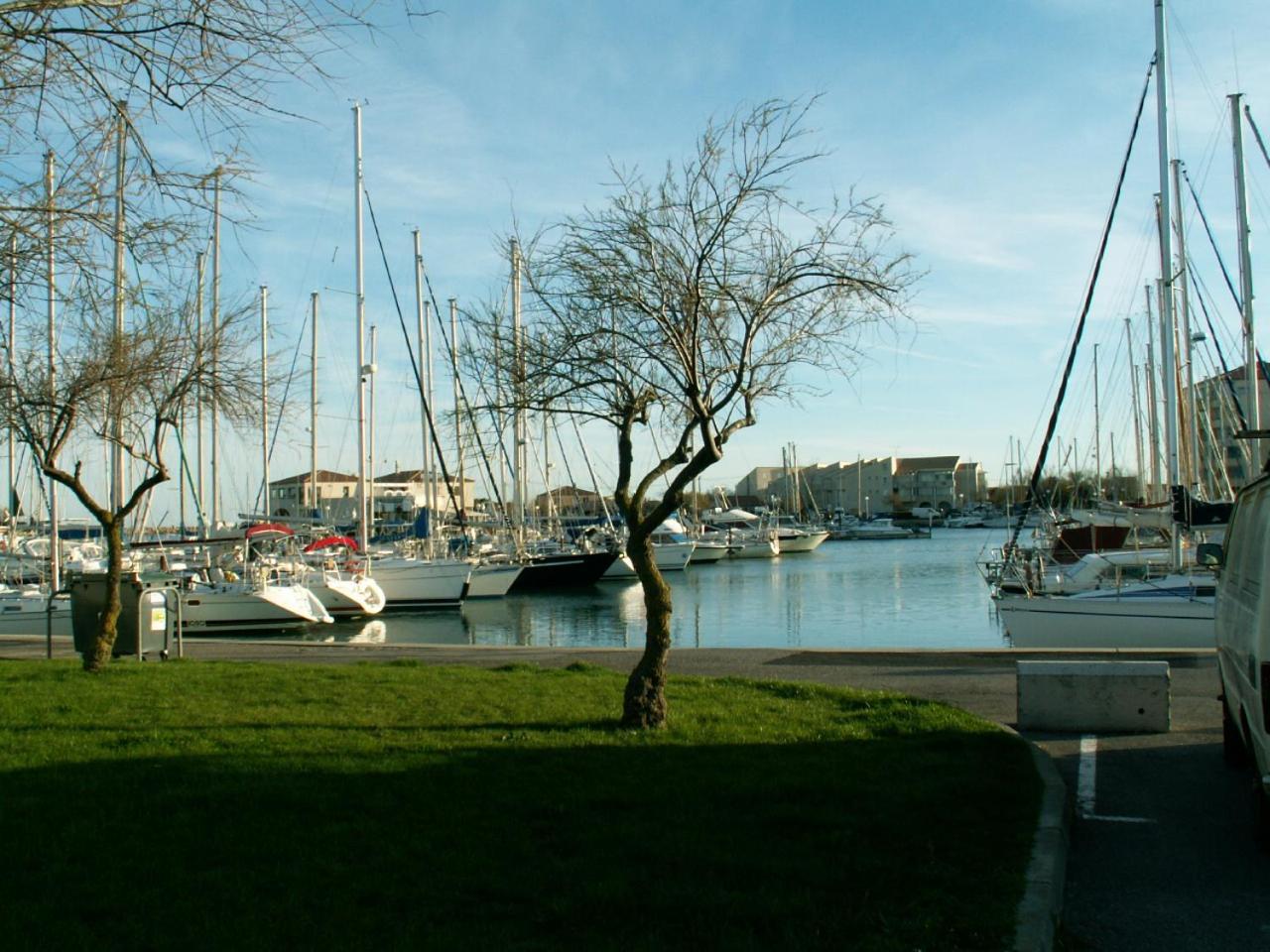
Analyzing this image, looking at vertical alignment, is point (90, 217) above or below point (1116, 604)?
above

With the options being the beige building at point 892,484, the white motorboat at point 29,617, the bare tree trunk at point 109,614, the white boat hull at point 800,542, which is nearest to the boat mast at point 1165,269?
the bare tree trunk at point 109,614

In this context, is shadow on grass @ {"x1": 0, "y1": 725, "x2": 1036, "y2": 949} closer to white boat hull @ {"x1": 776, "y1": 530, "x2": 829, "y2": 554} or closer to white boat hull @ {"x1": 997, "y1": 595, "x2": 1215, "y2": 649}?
white boat hull @ {"x1": 997, "y1": 595, "x2": 1215, "y2": 649}

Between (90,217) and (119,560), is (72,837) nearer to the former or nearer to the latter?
(90,217)

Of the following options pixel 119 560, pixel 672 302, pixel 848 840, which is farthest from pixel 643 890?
pixel 119 560

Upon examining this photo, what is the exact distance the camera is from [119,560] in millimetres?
15391

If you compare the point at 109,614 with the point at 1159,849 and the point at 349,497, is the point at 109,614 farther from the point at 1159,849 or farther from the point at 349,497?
the point at 349,497

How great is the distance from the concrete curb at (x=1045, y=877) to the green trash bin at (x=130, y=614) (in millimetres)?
12093

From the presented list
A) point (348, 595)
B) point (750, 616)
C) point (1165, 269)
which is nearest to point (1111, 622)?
point (1165, 269)

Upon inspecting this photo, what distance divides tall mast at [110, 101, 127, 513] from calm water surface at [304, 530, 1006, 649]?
7.48 m

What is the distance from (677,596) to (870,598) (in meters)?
7.94

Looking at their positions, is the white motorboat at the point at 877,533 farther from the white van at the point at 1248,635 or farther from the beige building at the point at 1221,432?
the white van at the point at 1248,635

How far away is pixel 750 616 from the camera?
41.3 meters

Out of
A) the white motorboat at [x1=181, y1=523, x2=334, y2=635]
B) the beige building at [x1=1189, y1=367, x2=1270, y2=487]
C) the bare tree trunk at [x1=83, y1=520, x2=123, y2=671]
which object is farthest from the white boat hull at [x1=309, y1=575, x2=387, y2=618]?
the beige building at [x1=1189, y1=367, x2=1270, y2=487]

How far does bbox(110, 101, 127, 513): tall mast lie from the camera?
7.58m
